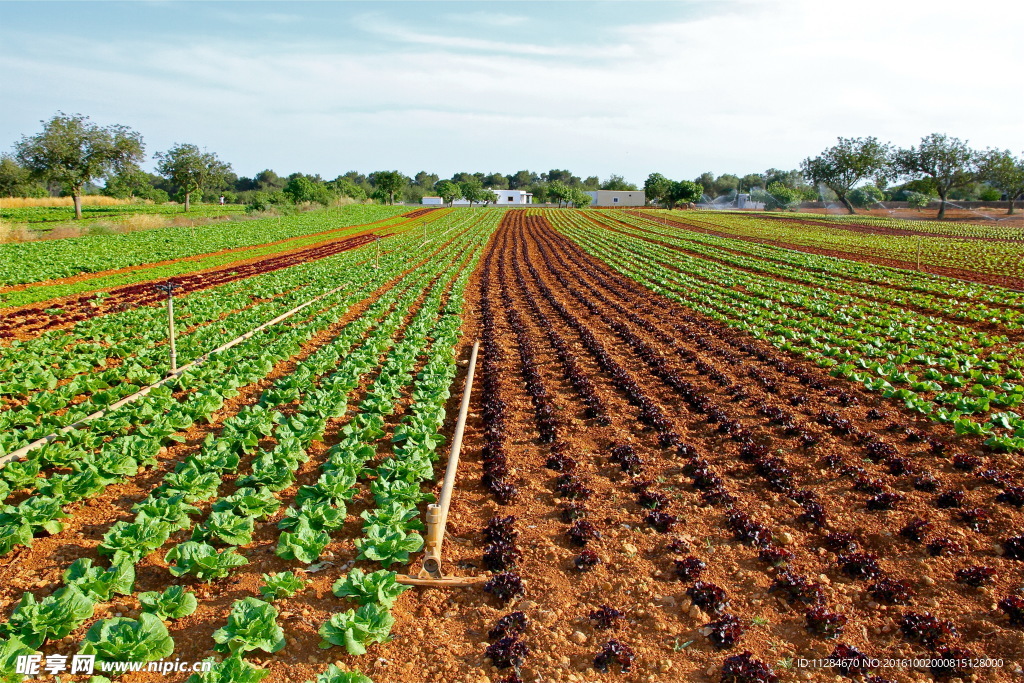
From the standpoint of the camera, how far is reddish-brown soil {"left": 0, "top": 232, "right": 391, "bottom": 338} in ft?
48.6

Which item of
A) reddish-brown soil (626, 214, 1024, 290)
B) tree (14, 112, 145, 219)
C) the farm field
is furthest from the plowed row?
tree (14, 112, 145, 219)

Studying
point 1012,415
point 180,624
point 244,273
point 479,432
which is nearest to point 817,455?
point 1012,415

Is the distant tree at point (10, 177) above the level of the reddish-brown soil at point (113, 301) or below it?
above

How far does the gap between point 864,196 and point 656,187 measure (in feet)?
142

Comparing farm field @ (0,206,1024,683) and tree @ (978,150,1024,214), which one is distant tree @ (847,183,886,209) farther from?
farm field @ (0,206,1024,683)

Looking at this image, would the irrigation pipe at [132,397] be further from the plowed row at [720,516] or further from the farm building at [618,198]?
the farm building at [618,198]

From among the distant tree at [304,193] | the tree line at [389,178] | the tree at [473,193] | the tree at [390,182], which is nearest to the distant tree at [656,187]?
the tree line at [389,178]

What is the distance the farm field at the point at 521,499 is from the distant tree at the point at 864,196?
404 ft

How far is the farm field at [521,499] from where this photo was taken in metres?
4.60

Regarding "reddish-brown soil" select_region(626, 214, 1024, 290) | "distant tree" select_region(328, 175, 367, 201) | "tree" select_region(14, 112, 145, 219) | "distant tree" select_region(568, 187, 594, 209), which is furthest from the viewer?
"distant tree" select_region(568, 187, 594, 209)

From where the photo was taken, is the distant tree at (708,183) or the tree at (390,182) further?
the distant tree at (708,183)

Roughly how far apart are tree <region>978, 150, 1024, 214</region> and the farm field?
8424 centimetres

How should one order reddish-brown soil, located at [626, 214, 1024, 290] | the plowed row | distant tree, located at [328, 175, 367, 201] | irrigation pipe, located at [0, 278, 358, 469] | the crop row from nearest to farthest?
the plowed row → irrigation pipe, located at [0, 278, 358, 469] → the crop row → reddish-brown soil, located at [626, 214, 1024, 290] → distant tree, located at [328, 175, 367, 201]

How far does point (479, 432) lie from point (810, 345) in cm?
876
